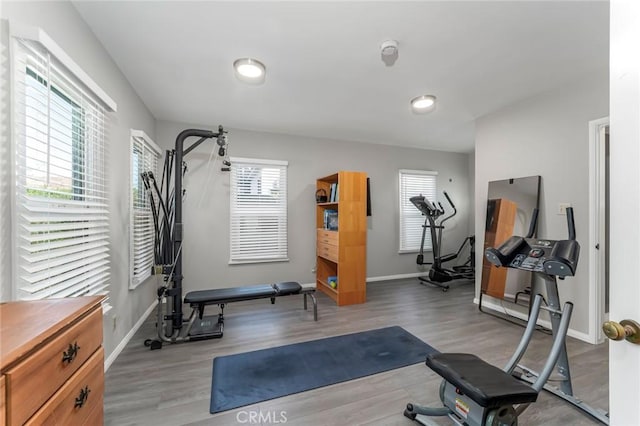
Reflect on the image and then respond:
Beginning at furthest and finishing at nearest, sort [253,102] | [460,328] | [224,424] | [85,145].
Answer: [253,102], [460,328], [85,145], [224,424]

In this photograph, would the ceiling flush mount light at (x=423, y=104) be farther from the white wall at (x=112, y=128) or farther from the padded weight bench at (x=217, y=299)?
the white wall at (x=112, y=128)

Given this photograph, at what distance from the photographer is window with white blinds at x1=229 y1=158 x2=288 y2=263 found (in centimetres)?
416

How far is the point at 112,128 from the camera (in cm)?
235

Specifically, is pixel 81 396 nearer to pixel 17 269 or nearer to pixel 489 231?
pixel 17 269

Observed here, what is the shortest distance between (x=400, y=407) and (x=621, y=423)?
1365 mm

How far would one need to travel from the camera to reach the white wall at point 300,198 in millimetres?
3965

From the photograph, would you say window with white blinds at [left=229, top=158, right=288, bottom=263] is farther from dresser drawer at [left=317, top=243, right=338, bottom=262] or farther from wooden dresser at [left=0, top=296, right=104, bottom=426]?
wooden dresser at [left=0, top=296, right=104, bottom=426]

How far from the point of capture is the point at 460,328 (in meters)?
2.97

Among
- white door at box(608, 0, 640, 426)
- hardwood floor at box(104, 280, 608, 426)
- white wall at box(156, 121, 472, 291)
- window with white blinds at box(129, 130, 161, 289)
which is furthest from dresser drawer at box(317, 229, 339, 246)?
white door at box(608, 0, 640, 426)

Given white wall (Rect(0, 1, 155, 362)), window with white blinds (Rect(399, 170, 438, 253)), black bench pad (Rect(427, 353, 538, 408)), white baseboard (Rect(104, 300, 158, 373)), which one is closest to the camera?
white wall (Rect(0, 1, 155, 362))

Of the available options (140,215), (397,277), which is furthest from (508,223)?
(140,215)

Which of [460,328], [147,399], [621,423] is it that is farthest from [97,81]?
[460,328]

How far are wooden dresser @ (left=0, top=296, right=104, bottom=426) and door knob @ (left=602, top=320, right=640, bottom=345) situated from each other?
4.96ft

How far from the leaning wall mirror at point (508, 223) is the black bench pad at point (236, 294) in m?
2.61
